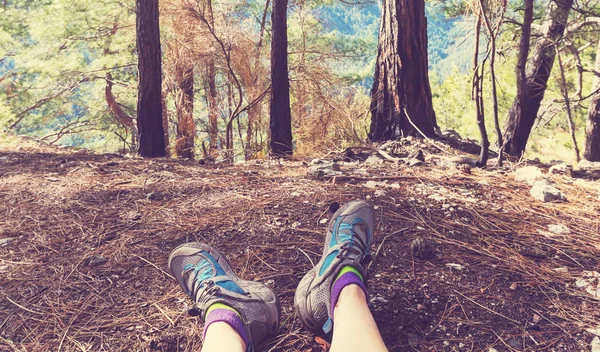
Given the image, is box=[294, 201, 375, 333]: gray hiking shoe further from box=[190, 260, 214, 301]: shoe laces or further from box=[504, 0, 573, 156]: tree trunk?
Result: box=[504, 0, 573, 156]: tree trunk

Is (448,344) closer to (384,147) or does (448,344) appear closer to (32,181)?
(384,147)

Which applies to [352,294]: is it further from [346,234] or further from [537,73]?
[537,73]

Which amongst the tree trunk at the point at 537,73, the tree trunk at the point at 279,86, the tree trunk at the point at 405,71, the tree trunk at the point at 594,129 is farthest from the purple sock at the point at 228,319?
the tree trunk at the point at 594,129

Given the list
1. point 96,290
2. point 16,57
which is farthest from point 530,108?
point 16,57

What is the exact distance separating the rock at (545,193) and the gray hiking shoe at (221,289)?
4.97 ft

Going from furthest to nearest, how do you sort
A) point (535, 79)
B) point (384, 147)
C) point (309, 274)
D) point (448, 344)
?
point (535, 79)
point (384, 147)
point (309, 274)
point (448, 344)

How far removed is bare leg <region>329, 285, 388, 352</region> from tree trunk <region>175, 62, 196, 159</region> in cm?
554

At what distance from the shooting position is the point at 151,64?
375 centimetres

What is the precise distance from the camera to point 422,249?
5.12 feet

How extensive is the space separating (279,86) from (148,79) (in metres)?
1.54

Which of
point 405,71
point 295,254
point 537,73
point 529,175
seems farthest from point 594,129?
point 295,254

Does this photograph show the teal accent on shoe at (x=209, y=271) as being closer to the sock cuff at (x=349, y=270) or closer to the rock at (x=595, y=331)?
the sock cuff at (x=349, y=270)

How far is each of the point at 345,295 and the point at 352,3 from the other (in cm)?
848

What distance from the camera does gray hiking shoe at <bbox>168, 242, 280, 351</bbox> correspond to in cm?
127
